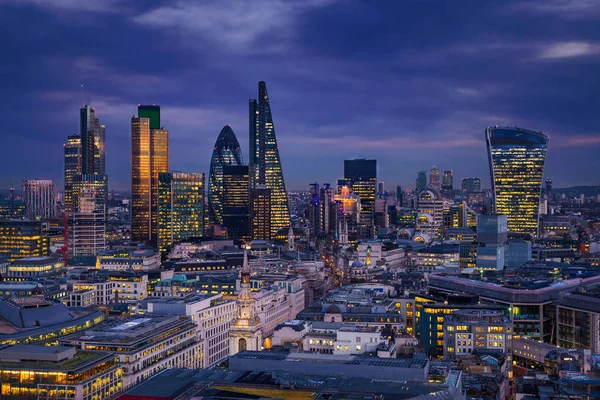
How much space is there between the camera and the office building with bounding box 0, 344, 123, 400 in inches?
2817

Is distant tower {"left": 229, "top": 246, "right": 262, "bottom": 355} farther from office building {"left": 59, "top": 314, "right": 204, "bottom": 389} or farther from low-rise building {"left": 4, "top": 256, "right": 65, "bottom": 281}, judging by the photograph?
low-rise building {"left": 4, "top": 256, "right": 65, "bottom": 281}

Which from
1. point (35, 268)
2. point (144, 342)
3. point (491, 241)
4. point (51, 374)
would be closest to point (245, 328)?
point (144, 342)

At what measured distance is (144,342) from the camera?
290 ft

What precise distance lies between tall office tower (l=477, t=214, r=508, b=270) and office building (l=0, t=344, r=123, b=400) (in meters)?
120

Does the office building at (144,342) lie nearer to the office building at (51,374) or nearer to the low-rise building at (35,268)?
the office building at (51,374)

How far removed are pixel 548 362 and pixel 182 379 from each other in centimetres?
4728

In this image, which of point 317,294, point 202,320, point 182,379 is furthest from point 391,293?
point 182,379

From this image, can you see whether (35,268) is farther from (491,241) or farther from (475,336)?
(475,336)

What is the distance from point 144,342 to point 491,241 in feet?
388

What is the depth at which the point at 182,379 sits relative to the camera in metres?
69.6

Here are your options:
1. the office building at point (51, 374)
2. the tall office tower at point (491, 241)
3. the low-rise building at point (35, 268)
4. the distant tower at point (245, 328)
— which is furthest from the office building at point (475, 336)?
the low-rise building at point (35, 268)

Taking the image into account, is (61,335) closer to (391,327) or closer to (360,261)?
(391,327)

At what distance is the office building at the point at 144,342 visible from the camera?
85062 mm

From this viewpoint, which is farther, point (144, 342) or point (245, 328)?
point (245, 328)
